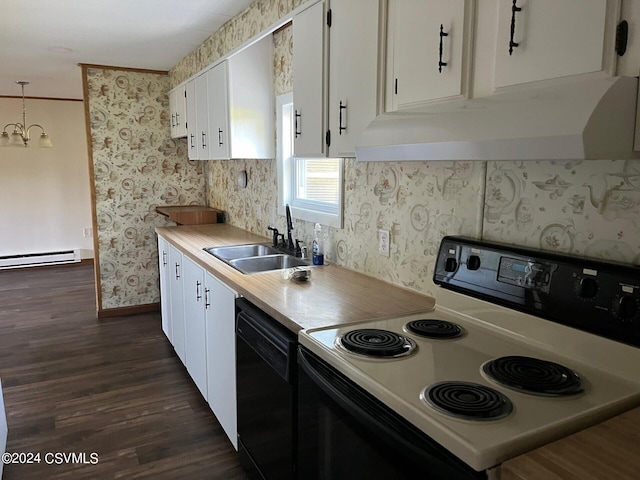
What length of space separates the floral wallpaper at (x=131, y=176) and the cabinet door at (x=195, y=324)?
1.82 m

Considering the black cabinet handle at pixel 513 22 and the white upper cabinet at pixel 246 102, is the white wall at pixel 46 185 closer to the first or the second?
the white upper cabinet at pixel 246 102

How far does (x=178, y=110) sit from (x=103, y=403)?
8.33ft

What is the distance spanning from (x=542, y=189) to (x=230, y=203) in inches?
120

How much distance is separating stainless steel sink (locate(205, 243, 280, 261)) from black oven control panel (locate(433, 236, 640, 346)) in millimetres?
1518

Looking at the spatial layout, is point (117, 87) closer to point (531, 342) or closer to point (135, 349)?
point (135, 349)

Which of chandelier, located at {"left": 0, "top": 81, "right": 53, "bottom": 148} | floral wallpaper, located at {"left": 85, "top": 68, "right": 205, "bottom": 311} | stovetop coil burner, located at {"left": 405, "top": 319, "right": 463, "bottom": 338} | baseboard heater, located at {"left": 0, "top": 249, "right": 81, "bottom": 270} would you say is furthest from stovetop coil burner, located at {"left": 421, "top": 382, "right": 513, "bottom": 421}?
baseboard heater, located at {"left": 0, "top": 249, "right": 81, "bottom": 270}

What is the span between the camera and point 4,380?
3.24 m

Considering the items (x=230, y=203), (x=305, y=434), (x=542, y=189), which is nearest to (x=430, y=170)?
(x=542, y=189)

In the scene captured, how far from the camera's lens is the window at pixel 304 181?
2.65 m

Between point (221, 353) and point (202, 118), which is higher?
point (202, 118)

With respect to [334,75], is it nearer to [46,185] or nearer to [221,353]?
[221,353]

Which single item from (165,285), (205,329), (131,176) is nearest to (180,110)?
(131,176)

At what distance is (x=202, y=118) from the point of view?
3629mm

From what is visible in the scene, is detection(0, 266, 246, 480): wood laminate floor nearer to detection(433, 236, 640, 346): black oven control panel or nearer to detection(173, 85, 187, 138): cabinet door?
detection(433, 236, 640, 346): black oven control panel
